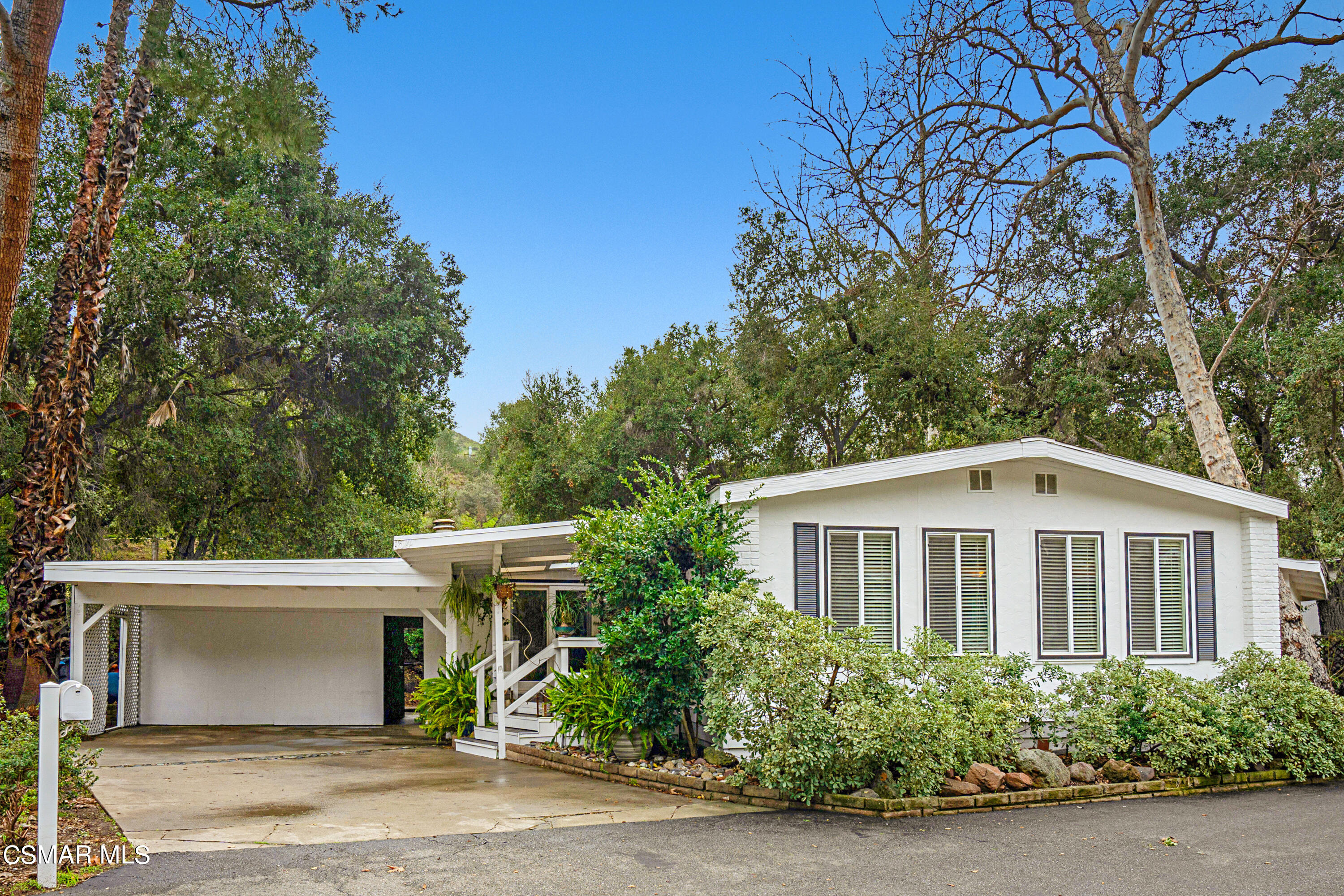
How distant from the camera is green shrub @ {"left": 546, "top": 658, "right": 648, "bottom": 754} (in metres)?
9.11

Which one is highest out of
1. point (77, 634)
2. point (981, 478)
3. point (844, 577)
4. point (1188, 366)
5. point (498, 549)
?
point (1188, 366)

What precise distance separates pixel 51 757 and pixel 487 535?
486 cm

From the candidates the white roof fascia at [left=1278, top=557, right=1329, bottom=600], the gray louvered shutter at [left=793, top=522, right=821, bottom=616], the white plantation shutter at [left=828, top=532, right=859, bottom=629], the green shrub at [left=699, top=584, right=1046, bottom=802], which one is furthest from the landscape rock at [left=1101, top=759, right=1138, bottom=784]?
the white roof fascia at [left=1278, top=557, right=1329, bottom=600]

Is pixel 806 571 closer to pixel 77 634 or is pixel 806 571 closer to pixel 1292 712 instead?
pixel 1292 712

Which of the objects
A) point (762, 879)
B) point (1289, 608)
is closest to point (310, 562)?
point (762, 879)

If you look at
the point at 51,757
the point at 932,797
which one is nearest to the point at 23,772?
the point at 51,757

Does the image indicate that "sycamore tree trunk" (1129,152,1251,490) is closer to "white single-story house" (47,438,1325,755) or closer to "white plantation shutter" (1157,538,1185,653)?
"white single-story house" (47,438,1325,755)

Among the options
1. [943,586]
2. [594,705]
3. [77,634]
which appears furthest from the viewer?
[77,634]

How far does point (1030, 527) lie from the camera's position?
10.2 m

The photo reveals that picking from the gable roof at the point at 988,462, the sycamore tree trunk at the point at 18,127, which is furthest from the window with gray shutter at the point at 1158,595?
the sycamore tree trunk at the point at 18,127

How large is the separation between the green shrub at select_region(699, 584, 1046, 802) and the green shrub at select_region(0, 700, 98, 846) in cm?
456

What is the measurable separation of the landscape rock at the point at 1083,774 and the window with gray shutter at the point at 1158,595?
2.30m

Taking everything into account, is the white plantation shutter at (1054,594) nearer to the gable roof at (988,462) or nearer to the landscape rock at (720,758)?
the gable roof at (988,462)

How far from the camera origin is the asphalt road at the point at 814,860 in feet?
17.8
